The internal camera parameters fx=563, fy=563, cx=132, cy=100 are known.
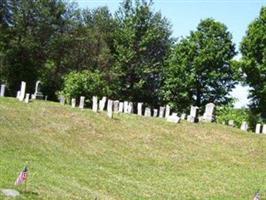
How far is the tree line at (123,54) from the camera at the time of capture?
5947cm

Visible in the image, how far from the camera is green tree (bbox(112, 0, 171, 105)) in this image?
70.4 meters

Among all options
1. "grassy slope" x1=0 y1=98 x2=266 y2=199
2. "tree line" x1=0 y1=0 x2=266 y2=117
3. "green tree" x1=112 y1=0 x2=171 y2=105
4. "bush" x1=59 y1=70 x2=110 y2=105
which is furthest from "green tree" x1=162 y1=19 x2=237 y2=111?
"grassy slope" x1=0 y1=98 x2=266 y2=199

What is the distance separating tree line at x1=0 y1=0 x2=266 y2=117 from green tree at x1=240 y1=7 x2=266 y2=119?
101 millimetres

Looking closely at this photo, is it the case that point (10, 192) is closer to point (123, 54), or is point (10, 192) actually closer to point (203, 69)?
point (203, 69)

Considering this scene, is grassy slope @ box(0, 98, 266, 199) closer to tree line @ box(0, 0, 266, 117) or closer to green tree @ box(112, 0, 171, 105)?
tree line @ box(0, 0, 266, 117)

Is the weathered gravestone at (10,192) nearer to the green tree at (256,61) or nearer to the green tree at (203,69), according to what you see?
the green tree at (256,61)

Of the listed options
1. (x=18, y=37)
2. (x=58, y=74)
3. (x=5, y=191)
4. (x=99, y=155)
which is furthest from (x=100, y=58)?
(x=5, y=191)

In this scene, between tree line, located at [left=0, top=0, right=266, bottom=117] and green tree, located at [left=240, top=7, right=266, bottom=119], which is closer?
green tree, located at [left=240, top=7, right=266, bottom=119]

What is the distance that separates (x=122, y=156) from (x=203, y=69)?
34160mm

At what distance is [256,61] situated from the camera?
56125 millimetres

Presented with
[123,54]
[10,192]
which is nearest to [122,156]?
[10,192]

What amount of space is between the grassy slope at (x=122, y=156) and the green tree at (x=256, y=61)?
43.7 feet

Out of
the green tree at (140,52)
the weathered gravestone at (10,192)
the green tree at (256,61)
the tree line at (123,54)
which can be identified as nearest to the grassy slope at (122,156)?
the weathered gravestone at (10,192)

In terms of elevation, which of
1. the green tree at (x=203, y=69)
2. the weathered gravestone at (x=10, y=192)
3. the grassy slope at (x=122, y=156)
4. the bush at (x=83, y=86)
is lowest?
the weathered gravestone at (x=10, y=192)
